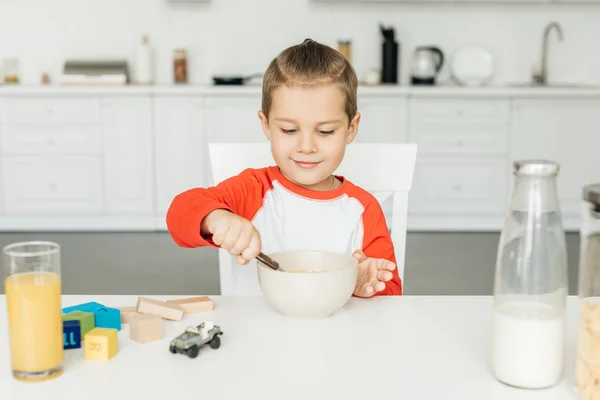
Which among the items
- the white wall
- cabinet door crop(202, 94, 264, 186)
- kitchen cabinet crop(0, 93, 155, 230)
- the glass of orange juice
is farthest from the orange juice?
the white wall

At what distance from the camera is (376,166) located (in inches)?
52.0

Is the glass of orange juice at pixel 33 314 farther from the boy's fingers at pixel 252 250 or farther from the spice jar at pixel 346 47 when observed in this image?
the spice jar at pixel 346 47

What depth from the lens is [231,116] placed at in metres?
4.01

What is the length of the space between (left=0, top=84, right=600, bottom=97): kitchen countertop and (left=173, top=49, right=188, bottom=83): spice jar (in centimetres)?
36

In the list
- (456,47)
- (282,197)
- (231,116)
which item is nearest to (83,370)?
(282,197)

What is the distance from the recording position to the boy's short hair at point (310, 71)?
3.84ft

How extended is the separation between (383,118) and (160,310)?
3.30m

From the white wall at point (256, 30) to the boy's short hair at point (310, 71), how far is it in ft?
11.0

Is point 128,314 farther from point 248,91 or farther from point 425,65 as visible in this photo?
point 425,65

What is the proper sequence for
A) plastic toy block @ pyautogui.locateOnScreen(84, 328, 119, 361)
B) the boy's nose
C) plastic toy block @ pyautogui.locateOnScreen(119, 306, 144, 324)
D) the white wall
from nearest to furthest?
1. plastic toy block @ pyautogui.locateOnScreen(84, 328, 119, 361)
2. plastic toy block @ pyautogui.locateOnScreen(119, 306, 144, 324)
3. the boy's nose
4. the white wall

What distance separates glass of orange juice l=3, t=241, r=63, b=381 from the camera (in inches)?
25.8

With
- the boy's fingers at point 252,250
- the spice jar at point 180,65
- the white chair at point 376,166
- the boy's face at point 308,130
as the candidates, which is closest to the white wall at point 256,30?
the spice jar at point 180,65

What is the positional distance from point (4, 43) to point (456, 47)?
2.94 metres

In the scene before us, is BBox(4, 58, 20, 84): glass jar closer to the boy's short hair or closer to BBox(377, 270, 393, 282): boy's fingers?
the boy's short hair
